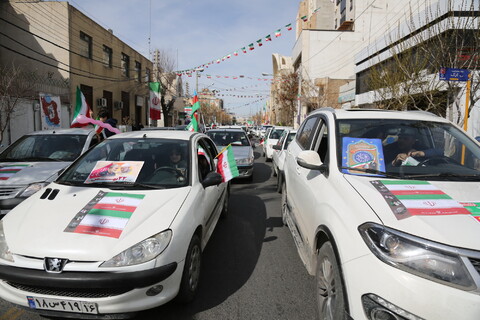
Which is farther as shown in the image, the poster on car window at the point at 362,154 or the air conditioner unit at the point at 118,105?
the air conditioner unit at the point at 118,105

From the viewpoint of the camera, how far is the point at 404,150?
318cm

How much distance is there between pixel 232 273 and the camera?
12.4ft

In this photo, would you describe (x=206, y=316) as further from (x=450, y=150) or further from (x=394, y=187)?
(x=450, y=150)

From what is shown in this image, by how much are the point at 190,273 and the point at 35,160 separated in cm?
433

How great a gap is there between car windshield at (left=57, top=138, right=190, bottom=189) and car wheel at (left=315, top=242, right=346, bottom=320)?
→ 1638mm

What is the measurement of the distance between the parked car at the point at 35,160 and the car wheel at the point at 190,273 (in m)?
2.94

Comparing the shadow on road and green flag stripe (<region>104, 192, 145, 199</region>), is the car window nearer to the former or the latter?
the shadow on road

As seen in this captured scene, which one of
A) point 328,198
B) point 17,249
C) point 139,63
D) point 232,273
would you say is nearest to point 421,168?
point 328,198

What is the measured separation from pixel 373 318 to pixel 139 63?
33890 millimetres

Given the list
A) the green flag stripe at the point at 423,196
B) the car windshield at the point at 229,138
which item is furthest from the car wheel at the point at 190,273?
the car windshield at the point at 229,138

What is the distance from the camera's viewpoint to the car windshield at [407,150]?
2.92 meters

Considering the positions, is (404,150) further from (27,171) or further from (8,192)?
(27,171)

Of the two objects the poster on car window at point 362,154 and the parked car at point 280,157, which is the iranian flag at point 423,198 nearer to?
the poster on car window at point 362,154

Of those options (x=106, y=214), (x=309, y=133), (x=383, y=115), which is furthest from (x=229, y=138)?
(x=106, y=214)
